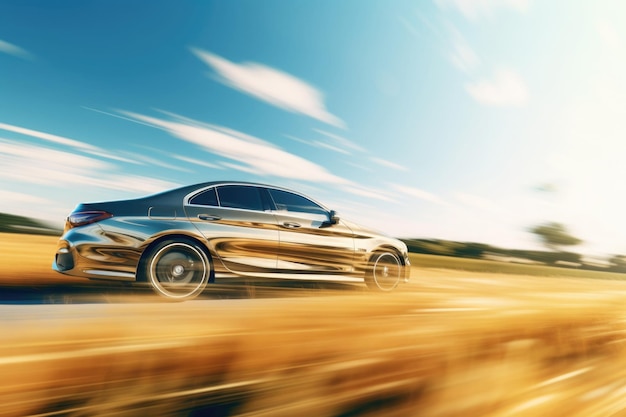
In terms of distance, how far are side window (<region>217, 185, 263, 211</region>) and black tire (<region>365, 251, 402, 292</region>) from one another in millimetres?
1634

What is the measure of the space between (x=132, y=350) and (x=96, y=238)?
4587 millimetres

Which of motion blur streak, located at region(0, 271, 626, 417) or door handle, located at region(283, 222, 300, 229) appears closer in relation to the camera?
motion blur streak, located at region(0, 271, 626, 417)

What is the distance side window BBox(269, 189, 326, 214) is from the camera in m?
6.52

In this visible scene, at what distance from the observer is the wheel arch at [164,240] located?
5.37 metres

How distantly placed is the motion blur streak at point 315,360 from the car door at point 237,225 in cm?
418

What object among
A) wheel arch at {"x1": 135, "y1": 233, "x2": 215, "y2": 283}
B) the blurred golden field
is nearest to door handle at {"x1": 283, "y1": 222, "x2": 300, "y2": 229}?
wheel arch at {"x1": 135, "y1": 233, "x2": 215, "y2": 283}

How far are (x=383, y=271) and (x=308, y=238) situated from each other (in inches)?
47.5

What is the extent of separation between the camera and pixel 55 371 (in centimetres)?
103

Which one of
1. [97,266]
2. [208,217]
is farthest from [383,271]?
[97,266]

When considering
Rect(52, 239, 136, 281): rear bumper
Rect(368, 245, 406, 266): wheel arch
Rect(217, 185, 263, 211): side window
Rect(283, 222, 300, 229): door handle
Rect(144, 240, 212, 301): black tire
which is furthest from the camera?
Rect(368, 245, 406, 266): wheel arch

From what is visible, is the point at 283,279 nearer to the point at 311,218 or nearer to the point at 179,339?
the point at 311,218

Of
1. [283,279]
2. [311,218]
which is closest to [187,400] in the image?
[283,279]

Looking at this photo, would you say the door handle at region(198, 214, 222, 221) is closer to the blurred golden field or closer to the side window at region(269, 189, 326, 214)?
the side window at region(269, 189, 326, 214)

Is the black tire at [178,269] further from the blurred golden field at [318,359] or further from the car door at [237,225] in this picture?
the blurred golden field at [318,359]
